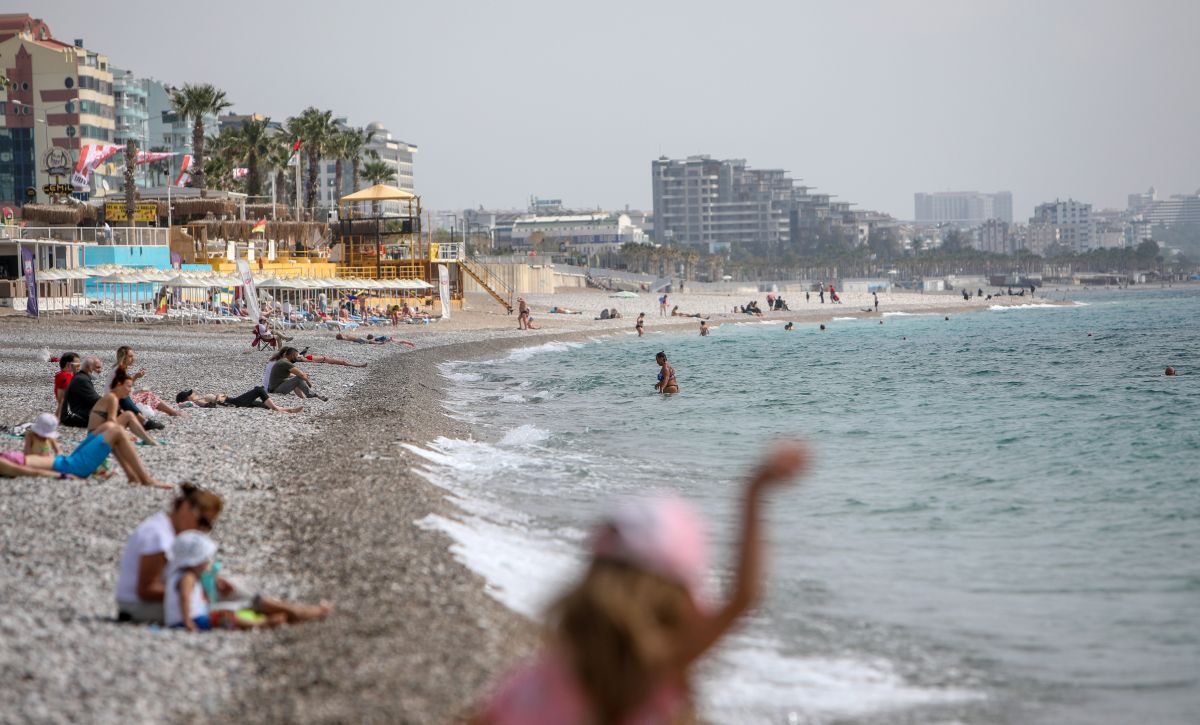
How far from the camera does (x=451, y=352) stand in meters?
40.4

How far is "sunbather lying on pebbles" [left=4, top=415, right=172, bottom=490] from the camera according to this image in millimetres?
11703

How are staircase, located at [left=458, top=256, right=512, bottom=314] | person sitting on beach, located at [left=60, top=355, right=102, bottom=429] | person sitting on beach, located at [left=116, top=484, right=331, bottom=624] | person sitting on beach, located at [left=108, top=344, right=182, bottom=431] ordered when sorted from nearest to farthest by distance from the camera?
person sitting on beach, located at [left=116, top=484, right=331, bottom=624] < person sitting on beach, located at [left=108, top=344, right=182, bottom=431] < person sitting on beach, located at [left=60, top=355, right=102, bottom=429] < staircase, located at [left=458, top=256, right=512, bottom=314]

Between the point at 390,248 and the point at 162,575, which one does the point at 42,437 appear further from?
the point at 390,248

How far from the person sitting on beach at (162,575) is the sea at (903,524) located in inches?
61.8

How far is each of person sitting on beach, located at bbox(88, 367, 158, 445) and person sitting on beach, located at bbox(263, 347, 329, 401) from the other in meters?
7.40

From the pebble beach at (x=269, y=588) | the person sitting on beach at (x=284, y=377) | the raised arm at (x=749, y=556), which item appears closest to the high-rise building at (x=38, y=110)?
the person sitting on beach at (x=284, y=377)

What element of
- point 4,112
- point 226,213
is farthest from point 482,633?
point 4,112

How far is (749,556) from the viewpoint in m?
2.67

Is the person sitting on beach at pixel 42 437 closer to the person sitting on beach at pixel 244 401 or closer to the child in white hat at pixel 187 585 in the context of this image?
the child in white hat at pixel 187 585

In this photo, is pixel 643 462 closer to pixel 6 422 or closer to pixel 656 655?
pixel 6 422

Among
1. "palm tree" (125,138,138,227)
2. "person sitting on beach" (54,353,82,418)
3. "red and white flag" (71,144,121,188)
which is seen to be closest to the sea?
"person sitting on beach" (54,353,82,418)

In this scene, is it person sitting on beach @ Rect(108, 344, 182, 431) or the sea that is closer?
the sea

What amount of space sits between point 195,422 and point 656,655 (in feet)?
53.4

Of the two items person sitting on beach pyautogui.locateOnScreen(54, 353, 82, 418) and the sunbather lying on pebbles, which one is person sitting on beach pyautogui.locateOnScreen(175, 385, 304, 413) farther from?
the sunbather lying on pebbles
